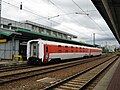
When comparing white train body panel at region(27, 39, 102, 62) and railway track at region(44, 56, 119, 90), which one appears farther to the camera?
white train body panel at region(27, 39, 102, 62)

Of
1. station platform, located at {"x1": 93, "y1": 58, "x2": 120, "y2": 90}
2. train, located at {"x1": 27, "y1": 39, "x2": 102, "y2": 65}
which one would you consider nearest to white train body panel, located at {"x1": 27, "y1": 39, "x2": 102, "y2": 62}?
train, located at {"x1": 27, "y1": 39, "x2": 102, "y2": 65}

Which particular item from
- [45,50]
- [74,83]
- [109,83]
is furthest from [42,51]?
[109,83]

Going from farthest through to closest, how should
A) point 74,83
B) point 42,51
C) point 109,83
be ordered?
point 42,51 → point 74,83 → point 109,83

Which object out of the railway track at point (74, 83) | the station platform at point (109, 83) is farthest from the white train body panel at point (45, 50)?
the station platform at point (109, 83)

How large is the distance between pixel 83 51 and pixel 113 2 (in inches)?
1062

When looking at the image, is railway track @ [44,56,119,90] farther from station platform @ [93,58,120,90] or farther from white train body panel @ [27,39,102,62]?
white train body panel @ [27,39,102,62]

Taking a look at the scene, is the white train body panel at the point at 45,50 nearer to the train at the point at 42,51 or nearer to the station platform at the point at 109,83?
the train at the point at 42,51

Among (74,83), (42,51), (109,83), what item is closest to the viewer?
(109,83)

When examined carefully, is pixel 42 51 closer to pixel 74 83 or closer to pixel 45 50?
pixel 45 50

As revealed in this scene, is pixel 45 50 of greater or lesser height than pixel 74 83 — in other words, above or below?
above

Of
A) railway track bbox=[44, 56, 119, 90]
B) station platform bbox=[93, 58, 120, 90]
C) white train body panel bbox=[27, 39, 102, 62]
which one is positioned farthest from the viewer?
white train body panel bbox=[27, 39, 102, 62]

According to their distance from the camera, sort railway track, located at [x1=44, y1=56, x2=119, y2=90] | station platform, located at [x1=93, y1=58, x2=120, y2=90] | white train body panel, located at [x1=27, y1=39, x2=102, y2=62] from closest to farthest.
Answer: station platform, located at [x1=93, y1=58, x2=120, y2=90] < railway track, located at [x1=44, y1=56, x2=119, y2=90] < white train body panel, located at [x1=27, y1=39, x2=102, y2=62]

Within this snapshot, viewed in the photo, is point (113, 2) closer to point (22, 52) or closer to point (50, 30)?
point (22, 52)

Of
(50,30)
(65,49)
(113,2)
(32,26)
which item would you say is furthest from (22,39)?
(50,30)
